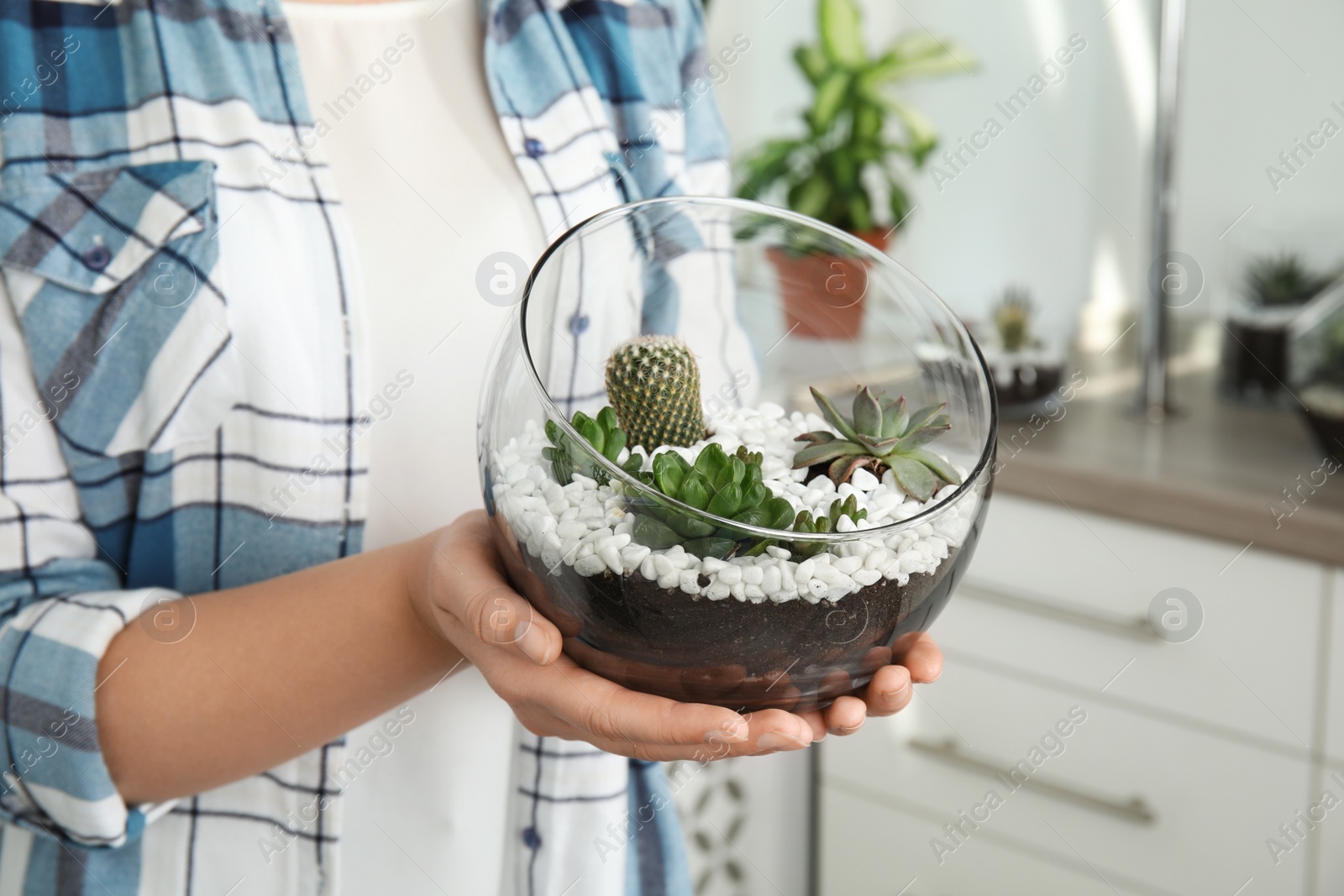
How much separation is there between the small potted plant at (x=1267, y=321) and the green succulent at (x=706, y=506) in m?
1.15

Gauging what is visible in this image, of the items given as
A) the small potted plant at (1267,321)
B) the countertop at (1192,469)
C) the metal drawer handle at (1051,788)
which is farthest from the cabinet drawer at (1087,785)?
the small potted plant at (1267,321)

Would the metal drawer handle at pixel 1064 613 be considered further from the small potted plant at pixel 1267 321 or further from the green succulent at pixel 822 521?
the green succulent at pixel 822 521

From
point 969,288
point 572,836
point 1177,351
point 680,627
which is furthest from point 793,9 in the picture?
point 680,627

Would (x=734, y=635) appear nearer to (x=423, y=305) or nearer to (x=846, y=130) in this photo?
(x=423, y=305)

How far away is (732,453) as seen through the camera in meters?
0.44

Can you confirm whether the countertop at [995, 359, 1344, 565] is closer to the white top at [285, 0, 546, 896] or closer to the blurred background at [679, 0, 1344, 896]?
the blurred background at [679, 0, 1344, 896]

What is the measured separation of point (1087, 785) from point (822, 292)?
843mm

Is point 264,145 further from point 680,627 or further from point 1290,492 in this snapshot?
point 1290,492

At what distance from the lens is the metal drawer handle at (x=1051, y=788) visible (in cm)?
112

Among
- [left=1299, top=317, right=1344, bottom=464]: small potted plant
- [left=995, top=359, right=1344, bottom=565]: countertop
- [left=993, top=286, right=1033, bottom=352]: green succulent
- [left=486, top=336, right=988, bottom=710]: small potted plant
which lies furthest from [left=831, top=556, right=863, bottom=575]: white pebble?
[left=993, top=286, right=1033, bottom=352]: green succulent

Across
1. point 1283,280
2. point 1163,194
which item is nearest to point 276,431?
point 1163,194

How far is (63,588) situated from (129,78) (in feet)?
0.96

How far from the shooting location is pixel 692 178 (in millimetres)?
776

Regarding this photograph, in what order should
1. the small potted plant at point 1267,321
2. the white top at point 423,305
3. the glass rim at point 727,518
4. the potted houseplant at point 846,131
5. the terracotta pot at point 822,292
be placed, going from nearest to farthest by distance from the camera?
the glass rim at point 727,518 < the terracotta pot at point 822,292 < the white top at point 423,305 < the small potted plant at point 1267,321 < the potted houseplant at point 846,131
